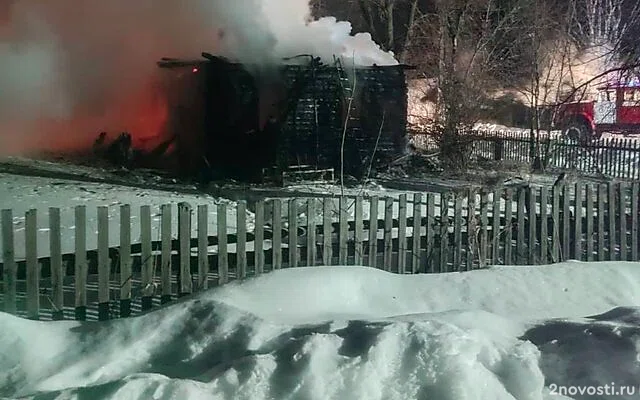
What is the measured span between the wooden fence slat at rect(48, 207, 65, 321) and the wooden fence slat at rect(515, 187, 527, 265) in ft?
13.9

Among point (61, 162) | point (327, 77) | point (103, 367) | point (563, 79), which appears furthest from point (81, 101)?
point (103, 367)

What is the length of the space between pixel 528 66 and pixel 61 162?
45.1 ft

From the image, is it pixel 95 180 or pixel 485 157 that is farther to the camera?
pixel 485 157

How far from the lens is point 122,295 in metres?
6.10

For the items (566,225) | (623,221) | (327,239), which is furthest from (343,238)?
(623,221)

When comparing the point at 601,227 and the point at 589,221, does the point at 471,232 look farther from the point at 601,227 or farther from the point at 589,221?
the point at 601,227

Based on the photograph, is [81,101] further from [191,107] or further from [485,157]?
[485,157]

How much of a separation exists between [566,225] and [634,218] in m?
0.80

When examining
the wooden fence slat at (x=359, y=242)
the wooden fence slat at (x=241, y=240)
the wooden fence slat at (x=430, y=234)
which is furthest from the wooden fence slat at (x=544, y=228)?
the wooden fence slat at (x=241, y=240)

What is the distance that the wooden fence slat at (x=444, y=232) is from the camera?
738 cm

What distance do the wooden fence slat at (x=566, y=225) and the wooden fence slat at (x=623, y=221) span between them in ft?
1.95

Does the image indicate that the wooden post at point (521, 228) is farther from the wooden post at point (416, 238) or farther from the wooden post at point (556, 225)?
the wooden post at point (416, 238)

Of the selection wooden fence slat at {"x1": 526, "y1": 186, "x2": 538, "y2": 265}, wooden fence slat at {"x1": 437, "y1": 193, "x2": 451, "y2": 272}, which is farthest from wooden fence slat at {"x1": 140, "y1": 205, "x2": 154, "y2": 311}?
wooden fence slat at {"x1": 526, "y1": 186, "x2": 538, "y2": 265}

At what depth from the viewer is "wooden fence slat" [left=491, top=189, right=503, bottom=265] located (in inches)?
291
